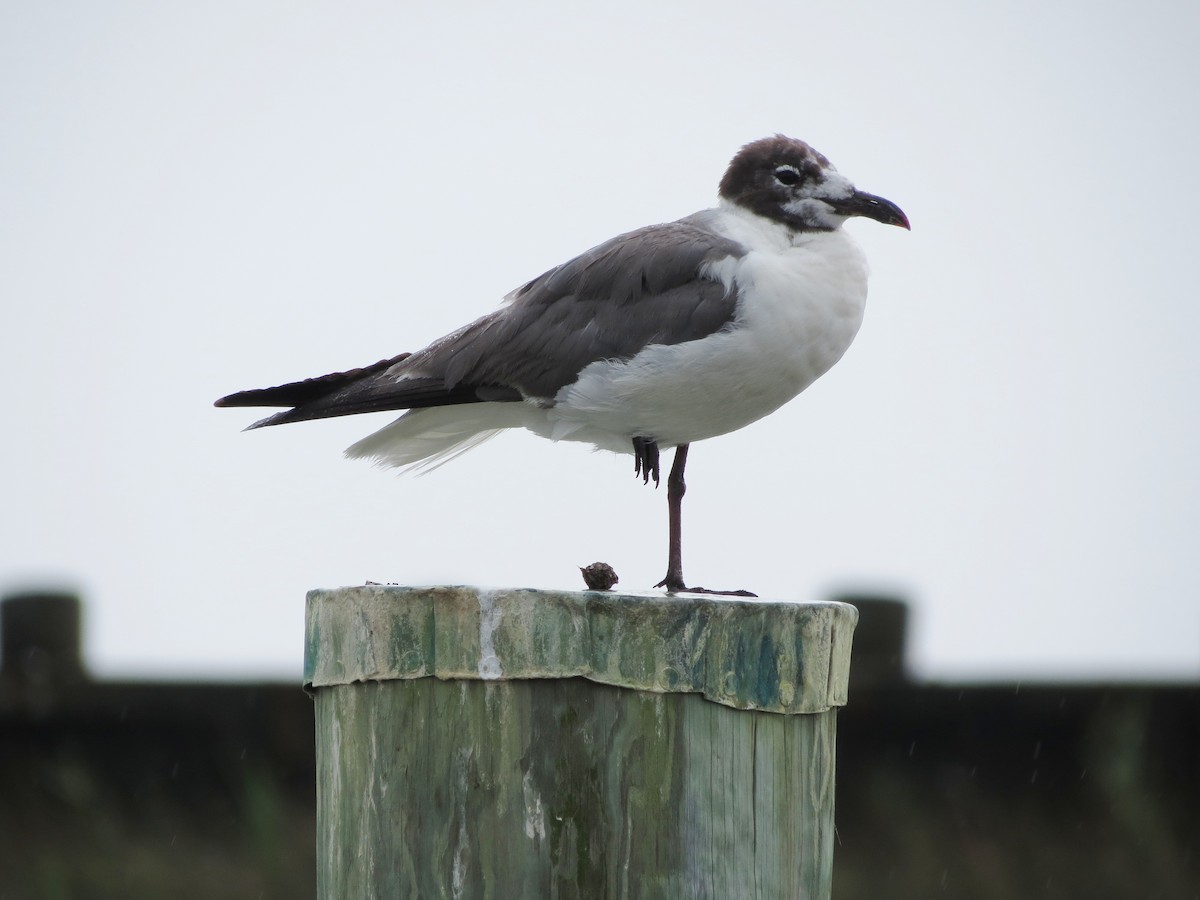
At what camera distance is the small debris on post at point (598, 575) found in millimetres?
3258

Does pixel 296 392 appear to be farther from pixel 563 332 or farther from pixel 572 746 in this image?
pixel 572 746

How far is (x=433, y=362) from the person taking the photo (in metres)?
4.96

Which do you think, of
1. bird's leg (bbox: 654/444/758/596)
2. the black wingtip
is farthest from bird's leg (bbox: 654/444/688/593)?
the black wingtip

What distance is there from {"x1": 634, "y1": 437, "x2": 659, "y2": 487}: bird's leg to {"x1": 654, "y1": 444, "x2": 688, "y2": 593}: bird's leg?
250 mm

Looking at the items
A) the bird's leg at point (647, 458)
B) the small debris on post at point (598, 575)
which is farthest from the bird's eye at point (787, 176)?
the small debris on post at point (598, 575)

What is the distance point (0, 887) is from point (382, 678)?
15.2 feet

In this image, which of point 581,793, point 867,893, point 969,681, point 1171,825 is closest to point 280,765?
point 867,893

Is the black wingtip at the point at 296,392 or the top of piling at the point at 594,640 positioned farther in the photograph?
the black wingtip at the point at 296,392

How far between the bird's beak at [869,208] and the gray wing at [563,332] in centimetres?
47

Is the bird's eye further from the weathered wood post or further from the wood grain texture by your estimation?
the wood grain texture

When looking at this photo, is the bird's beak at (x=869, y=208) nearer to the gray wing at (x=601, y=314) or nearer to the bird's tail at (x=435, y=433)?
the gray wing at (x=601, y=314)

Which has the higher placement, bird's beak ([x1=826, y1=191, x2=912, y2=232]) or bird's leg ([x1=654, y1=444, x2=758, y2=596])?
bird's beak ([x1=826, y1=191, x2=912, y2=232])

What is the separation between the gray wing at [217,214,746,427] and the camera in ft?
15.3

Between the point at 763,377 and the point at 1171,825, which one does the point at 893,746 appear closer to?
the point at 1171,825
